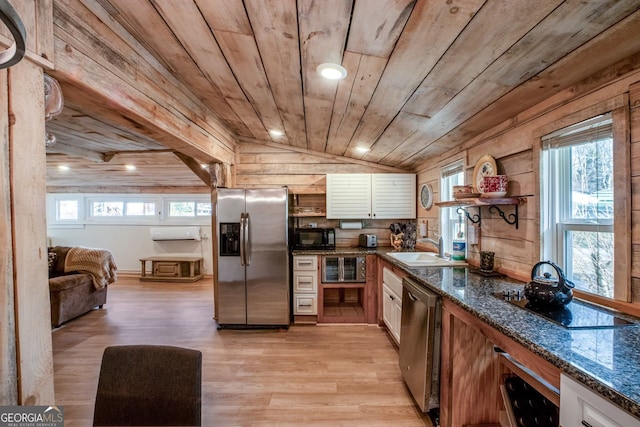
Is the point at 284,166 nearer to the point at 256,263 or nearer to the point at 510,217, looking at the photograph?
the point at 256,263

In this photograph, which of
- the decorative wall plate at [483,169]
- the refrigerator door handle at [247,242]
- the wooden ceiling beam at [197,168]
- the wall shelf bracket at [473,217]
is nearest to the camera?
the decorative wall plate at [483,169]

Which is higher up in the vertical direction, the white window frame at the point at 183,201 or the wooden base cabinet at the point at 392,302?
the white window frame at the point at 183,201

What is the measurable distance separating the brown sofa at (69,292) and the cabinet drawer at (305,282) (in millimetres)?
2881

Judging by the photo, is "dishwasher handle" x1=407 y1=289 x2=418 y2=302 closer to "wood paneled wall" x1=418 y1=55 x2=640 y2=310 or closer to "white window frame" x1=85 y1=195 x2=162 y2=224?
"wood paneled wall" x1=418 y1=55 x2=640 y2=310

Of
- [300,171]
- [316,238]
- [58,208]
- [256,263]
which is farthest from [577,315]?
[58,208]

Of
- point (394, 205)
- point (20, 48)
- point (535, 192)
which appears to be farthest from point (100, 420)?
point (394, 205)

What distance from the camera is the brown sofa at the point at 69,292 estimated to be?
3326mm

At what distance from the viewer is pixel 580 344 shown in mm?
1002

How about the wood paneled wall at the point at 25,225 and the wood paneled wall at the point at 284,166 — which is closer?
the wood paneled wall at the point at 25,225

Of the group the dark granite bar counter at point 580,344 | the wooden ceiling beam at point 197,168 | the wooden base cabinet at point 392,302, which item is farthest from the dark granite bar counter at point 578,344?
the wooden ceiling beam at point 197,168

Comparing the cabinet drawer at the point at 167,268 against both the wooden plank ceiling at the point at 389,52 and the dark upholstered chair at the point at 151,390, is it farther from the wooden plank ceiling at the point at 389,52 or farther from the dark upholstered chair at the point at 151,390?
the dark upholstered chair at the point at 151,390

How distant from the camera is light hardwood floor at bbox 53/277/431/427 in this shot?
6.19 feet

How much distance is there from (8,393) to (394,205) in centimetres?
360

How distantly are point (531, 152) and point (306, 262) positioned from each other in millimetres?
2447
